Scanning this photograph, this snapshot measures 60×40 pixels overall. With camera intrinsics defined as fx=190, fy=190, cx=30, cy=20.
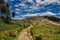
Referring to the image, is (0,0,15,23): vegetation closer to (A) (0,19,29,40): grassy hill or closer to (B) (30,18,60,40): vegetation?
(A) (0,19,29,40): grassy hill

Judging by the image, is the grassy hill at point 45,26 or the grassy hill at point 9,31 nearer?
the grassy hill at point 9,31

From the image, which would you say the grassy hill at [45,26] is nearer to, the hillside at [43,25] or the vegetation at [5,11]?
the hillside at [43,25]

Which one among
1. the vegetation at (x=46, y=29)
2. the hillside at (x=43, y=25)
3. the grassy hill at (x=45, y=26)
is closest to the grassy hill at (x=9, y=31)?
the hillside at (x=43, y=25)

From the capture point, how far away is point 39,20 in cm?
3419

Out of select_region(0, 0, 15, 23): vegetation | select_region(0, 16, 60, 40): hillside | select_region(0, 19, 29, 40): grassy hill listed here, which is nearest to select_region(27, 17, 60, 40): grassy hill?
select_region(0, 16, 60, 40): hillside

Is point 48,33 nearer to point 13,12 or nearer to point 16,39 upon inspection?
point 13,12

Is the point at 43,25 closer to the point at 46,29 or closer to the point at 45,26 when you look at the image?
the point at 45,26

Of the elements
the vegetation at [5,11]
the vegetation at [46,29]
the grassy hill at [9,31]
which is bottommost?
the vegetation at [46,29]

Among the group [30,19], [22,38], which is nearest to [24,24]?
[30,19]

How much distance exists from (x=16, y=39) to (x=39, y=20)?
44.6ft

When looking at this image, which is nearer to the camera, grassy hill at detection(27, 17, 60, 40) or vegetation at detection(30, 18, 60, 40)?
vegetation at detection(30, 18, 60, 40)

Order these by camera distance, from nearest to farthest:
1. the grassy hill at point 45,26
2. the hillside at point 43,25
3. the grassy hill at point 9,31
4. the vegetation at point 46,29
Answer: the grassy hill at point 9,31, the hillside at point 43,25, the vegetation at point 46,29, the grassy hill at point 45,26

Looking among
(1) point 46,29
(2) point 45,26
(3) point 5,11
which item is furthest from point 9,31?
(2) point 45,26

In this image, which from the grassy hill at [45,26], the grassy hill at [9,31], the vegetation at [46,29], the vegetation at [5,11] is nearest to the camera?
the grassy hill at [9,31]
